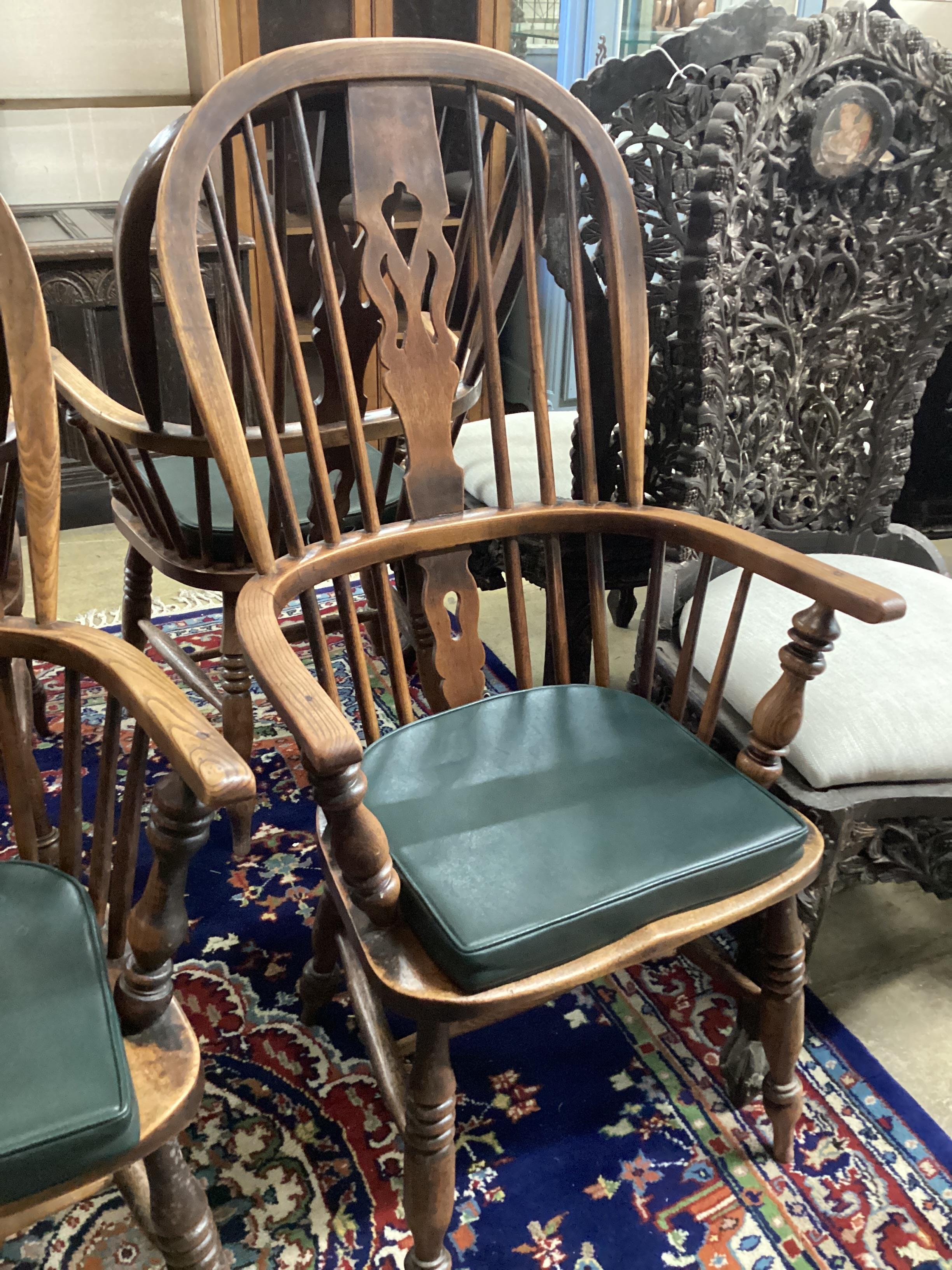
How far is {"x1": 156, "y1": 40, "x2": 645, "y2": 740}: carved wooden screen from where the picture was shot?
3.38 ft

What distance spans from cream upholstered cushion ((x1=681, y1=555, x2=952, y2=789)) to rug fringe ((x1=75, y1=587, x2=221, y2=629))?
1.50m

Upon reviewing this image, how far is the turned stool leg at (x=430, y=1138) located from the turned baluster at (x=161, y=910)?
0.85ft

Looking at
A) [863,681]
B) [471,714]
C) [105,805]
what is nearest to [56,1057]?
[105,805]

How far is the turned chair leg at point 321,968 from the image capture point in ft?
4.29

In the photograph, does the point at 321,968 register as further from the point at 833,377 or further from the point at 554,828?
the point at 833,377

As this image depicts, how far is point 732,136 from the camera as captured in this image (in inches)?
50.6

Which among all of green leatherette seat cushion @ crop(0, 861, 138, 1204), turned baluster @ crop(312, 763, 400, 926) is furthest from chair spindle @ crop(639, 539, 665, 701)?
green leatherette seat cushion @ crop(0, 861, 138, 1204)

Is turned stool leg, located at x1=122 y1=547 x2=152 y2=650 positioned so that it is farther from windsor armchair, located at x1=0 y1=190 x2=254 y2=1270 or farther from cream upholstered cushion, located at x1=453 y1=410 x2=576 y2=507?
windsor armchair, located at x1=0 y1=190 x2=254 y2=1270

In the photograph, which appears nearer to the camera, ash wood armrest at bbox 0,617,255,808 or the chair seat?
ash wood armrest at bbox 0,617,255,808

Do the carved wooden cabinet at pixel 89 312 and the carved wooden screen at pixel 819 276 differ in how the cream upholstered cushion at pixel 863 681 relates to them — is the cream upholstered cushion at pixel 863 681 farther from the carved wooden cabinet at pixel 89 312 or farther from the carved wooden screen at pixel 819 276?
the carved wooden cabinet at pixel 89 312

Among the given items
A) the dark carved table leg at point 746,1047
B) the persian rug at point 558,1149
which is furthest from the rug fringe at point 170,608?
the dark carved table leg at point 746,1047

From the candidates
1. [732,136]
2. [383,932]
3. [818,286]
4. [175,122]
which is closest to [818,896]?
[383,932]

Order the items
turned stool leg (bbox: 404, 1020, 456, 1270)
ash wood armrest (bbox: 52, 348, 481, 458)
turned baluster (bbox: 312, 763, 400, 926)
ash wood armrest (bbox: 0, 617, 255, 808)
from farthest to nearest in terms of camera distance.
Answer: ash wood armrest (bbox: 52, 348, 481, 458)
turned stool leg (bbox: 404, 1020, 456, 1270)
turned baluster (bbox: 312, 763, 400, 926)
ash wood armrest (bbox: 0, 617, 255, 808)

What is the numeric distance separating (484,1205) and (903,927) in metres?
0.87
